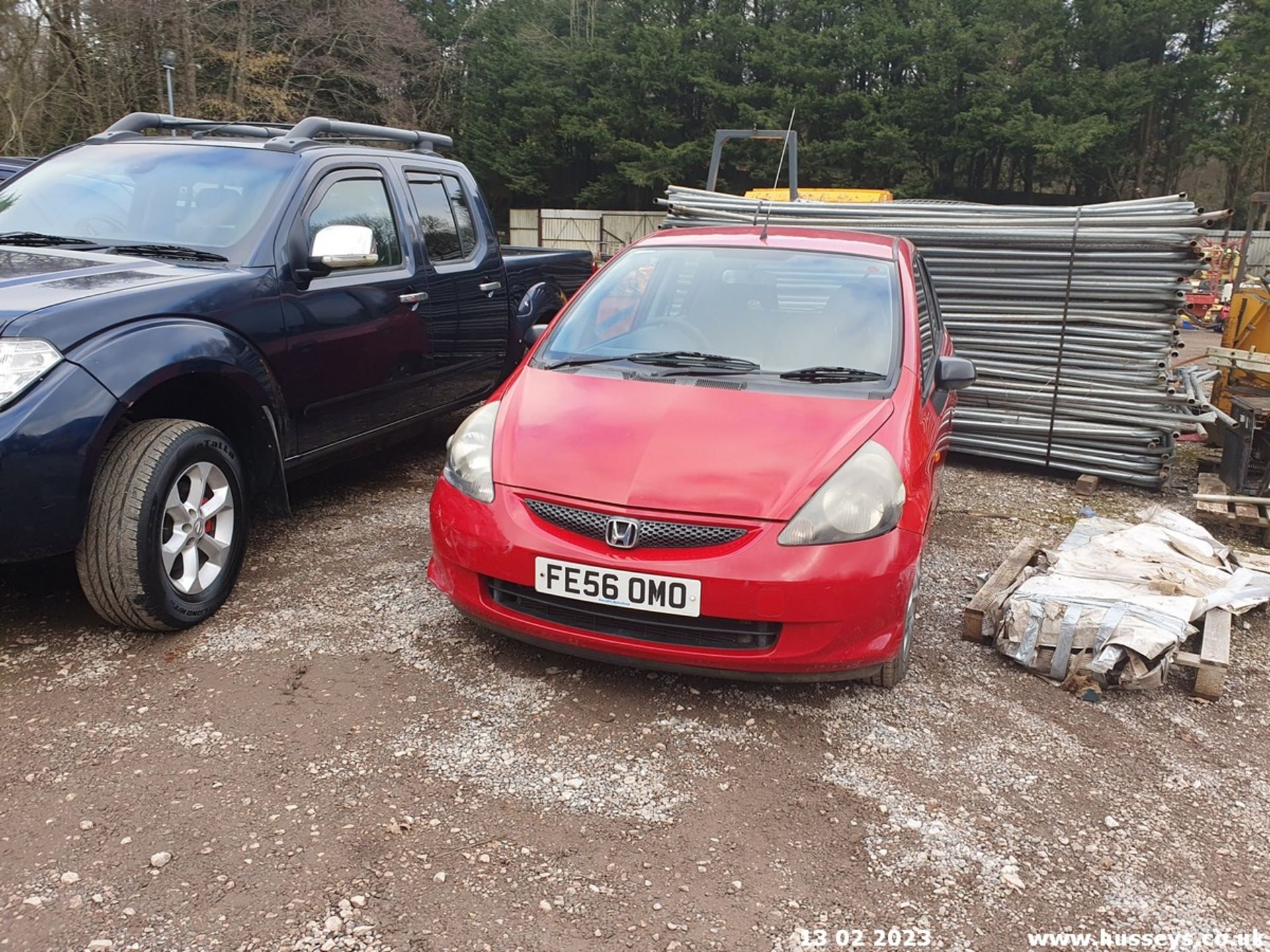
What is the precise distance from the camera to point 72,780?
2.57m

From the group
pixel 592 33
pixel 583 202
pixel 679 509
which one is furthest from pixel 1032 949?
pixel 592 33

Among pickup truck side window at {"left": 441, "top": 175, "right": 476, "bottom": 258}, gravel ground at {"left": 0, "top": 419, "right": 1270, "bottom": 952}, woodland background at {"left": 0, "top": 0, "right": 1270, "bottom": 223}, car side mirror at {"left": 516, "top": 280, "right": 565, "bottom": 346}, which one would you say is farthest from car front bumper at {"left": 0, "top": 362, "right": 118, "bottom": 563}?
woodland background at {"left": 0, "top": 0, "right": 1270, "bottom": 223}

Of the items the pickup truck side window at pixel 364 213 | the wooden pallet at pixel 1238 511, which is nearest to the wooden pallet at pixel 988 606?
the wooden pallet at pixel 1238 511

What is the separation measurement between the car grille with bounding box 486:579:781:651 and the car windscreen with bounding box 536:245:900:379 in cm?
117

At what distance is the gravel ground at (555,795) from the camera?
7.13 feet

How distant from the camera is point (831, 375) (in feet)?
11.5

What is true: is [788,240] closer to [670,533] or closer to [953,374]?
[953,374]

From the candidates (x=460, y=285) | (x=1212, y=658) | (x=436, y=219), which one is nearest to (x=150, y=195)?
(x=436, y=219)

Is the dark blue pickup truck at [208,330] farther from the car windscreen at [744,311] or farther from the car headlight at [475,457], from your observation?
the car windscreen at [744,311]

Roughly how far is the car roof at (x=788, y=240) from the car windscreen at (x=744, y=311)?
0.16ft

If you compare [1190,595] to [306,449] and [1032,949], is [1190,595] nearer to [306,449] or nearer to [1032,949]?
[1032,949]

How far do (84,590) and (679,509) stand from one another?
210 cm

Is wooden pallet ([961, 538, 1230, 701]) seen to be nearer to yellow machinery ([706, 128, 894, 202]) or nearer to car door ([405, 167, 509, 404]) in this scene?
car door ([405, 167, 509, 404])

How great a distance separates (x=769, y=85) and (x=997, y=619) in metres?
33.2
